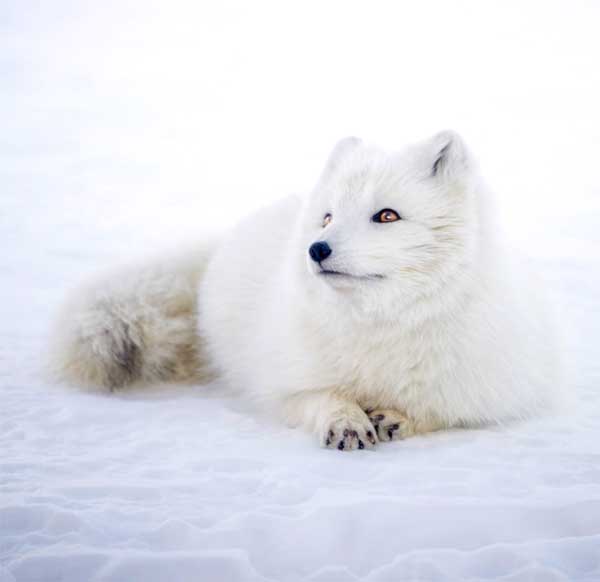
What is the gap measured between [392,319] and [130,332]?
1.62 m

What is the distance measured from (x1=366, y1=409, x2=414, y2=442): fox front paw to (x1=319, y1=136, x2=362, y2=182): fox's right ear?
118cm

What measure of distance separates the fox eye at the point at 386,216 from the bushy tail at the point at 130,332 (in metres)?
1.62

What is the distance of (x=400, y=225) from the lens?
2.81m

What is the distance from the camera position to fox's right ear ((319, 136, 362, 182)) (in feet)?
11.0

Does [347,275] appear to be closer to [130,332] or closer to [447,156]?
[447,156]

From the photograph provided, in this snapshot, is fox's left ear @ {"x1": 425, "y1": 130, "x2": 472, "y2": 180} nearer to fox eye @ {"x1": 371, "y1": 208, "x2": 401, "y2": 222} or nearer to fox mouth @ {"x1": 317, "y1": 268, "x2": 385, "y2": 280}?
fox eye @ {"x1": 371, "y1": 208, "x2": 401, "y2": 222}

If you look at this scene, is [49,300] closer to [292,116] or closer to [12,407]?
[12,407]

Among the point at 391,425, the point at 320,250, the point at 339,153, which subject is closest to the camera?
the point at 320,250

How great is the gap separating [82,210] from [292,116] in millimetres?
7649

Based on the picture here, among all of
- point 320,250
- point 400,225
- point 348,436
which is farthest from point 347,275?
point 348,436

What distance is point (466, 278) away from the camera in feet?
9.59

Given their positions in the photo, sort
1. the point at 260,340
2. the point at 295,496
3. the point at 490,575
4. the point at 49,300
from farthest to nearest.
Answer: the point at 49,300 → the point at 260,340 → the point at 295,496 → the point at 490,575

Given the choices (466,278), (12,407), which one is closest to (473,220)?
(466,278)

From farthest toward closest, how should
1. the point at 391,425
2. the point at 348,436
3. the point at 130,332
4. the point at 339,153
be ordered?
the point at 130,332
the point at 339,153
the point at 391,425
the point at 348,436
